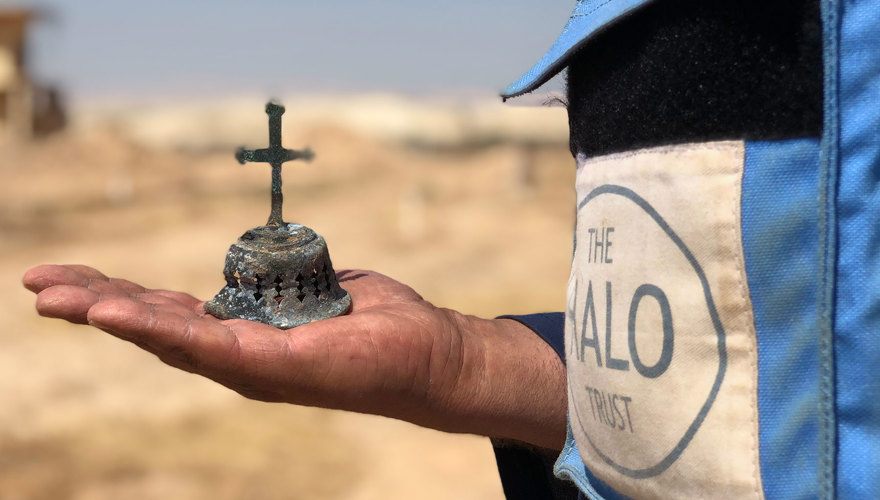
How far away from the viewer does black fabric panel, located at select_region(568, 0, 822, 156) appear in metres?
1.32

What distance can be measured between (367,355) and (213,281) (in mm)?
11357

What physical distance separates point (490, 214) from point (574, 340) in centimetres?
1463

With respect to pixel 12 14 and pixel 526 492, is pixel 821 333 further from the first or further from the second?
pixel 12 14

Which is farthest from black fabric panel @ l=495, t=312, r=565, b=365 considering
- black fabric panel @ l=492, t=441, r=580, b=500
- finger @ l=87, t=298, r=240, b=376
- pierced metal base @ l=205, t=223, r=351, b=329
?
finger @ l=87, t=298, r=240, b=376

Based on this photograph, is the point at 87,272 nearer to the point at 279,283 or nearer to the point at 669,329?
the point at 279,283

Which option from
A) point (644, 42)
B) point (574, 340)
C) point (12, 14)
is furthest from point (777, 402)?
point (12, 14)

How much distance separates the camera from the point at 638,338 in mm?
1551

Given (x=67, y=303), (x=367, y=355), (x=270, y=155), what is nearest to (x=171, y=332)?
(x=67, y=303)

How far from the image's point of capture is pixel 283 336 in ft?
6.29

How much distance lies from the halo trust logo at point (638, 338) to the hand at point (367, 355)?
18.6 inches

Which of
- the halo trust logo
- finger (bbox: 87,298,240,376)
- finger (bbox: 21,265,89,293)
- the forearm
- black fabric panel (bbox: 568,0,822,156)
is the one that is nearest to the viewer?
black fabric panel (bbox: 568,0,822,156)

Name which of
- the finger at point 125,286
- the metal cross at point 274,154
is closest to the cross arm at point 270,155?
the metal cross at point 274,154

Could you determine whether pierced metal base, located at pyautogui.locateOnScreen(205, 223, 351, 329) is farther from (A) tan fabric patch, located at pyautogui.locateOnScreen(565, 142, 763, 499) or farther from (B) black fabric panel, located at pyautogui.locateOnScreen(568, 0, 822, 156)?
(B) black fabric panel, located at pyautogui.locateOnScreen(568, 0, 822, 156)

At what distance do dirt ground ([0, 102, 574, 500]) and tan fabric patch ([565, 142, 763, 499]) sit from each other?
17.1 ft
